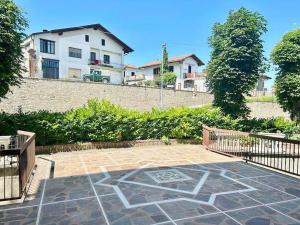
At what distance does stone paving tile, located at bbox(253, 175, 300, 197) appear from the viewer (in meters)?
5.71

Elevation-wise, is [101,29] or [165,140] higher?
[101,29]

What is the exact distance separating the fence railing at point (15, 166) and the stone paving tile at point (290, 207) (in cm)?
497

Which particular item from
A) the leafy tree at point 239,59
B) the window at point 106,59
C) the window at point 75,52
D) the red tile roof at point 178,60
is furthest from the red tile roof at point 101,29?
the leafy tree at point 239,59

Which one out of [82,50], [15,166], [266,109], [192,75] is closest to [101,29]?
[82,50]

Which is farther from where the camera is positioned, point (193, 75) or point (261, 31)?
point (193, 75)

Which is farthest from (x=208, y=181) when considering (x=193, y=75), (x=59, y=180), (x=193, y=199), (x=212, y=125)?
(x=193, y=75)

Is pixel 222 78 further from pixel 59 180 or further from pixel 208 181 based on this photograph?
pixel 59 180

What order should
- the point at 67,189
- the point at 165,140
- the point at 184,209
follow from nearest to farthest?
the point at 184,209
the point at 67,189
the point at 165,140

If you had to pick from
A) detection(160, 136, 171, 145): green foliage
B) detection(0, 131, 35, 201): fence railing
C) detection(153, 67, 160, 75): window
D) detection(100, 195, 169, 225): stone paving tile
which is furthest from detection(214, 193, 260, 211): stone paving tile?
detection(153, 67, 160, 75): window

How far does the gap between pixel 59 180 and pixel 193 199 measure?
336 centimetres

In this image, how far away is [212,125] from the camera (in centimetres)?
1315

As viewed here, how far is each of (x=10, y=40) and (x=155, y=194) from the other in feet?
22.4

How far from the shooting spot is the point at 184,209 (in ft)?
14.8

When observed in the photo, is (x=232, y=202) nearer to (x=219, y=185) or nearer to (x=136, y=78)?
(x=219, y=185)
